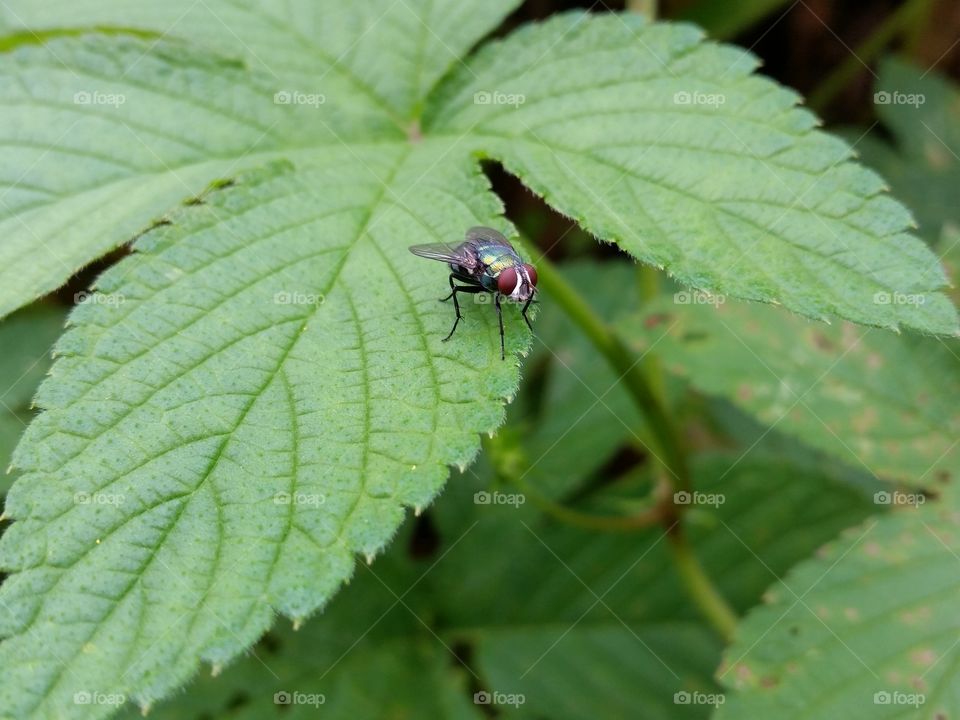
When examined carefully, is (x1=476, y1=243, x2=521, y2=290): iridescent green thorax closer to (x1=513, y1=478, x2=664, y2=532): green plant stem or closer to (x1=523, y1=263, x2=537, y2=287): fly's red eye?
(x1=523, y1=263, x2=537, y2=287): fly's red eye

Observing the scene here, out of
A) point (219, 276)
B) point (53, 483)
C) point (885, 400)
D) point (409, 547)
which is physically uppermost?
point (219, 276)

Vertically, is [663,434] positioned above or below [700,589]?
above

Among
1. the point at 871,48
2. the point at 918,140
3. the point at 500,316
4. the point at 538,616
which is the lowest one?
the point at 538,616

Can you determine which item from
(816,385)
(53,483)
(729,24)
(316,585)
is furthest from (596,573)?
(729,24)

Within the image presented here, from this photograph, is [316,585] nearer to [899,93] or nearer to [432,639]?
[432,639]

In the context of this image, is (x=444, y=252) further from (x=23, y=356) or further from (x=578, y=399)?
(x=23, y=356)

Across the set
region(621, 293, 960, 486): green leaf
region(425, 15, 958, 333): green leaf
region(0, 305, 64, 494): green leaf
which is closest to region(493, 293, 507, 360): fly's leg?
region(425, 15, 958, 333): green leaf

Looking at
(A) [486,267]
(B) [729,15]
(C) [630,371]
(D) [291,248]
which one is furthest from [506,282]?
(B) [729,15]
